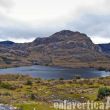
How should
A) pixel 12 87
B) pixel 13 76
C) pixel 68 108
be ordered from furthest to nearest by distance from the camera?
pixel 13 76 → pixel 12 87 → pixel 68 108

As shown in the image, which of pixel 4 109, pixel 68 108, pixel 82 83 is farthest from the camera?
pixel 82 83

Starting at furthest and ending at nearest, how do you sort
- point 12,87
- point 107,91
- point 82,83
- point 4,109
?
point 82,83 → point 12,87 → point 107,91 → point 4,109

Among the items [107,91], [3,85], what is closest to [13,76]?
[3,85]

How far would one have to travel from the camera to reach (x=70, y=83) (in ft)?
354

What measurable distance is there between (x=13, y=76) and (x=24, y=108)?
115 m

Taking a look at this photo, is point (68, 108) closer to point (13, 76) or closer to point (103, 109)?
point (103, 109)

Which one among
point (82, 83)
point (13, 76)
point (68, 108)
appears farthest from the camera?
point (13, 76)

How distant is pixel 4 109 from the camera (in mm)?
36844

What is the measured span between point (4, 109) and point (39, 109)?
3942 mm

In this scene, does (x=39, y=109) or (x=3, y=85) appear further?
(x=3, y=85)

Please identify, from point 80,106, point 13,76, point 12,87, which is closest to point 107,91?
point 80,106

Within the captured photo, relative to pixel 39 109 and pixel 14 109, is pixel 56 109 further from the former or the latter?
pixel 14 109

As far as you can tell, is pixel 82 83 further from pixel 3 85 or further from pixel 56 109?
pixel 56 109

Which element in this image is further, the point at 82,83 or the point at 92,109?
the point at 82,83
